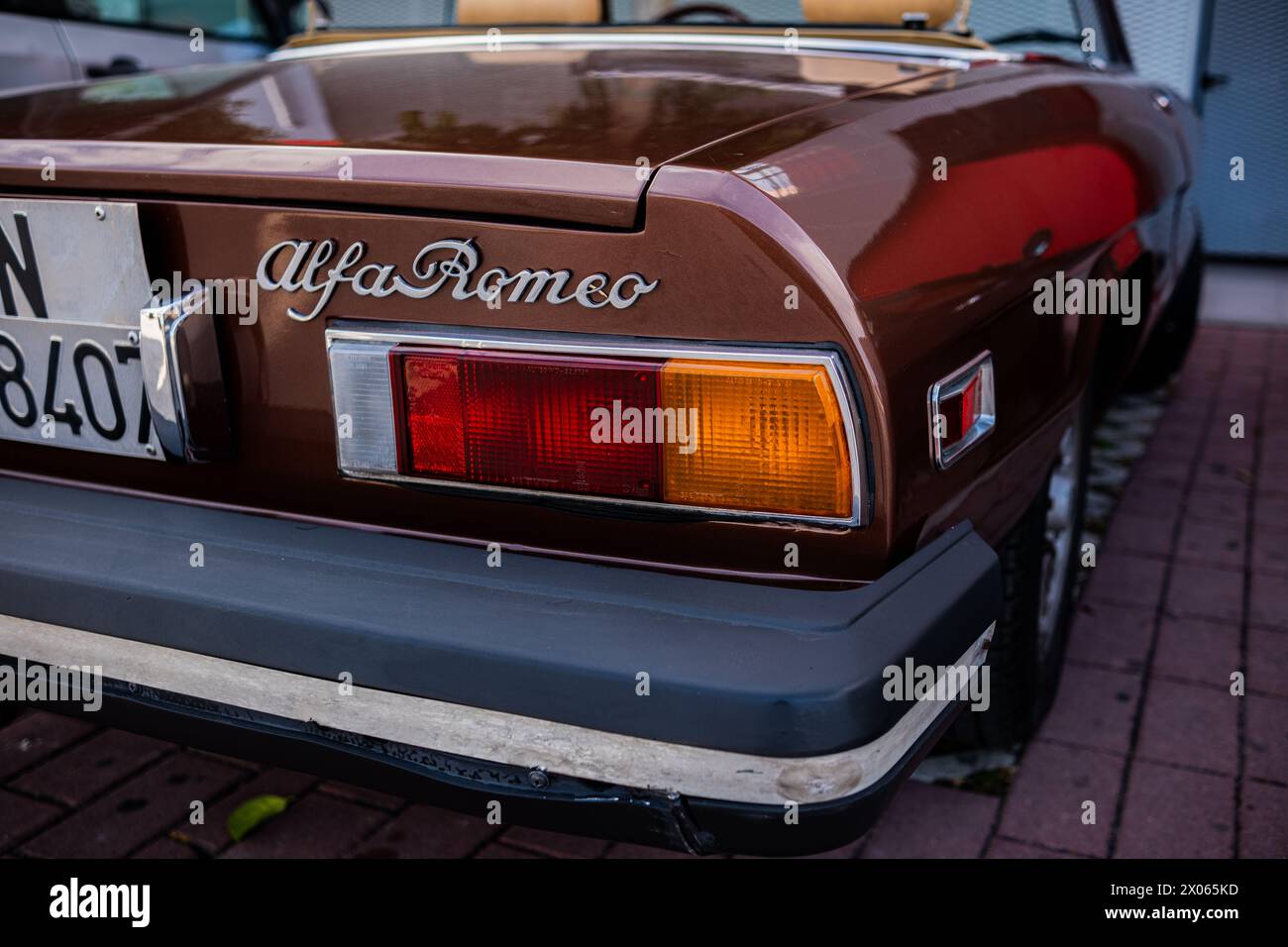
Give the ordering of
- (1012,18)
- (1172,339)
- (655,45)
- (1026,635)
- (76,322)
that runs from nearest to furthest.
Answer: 1. (76,322)
2. (1026,635)
3. (655,45)
4. (1012,18)
5. (1172,339)

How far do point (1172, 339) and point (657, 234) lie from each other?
14.5 feet

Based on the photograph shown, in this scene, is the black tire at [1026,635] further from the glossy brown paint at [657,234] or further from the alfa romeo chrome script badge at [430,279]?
the alfa romeo chrome script badge at [430,279]

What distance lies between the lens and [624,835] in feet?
4.17

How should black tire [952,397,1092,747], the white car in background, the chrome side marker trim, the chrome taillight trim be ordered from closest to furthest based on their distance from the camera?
1. the chrome taillight trim
2. the chrome side marker trim
3. black tire [952,397,1092,747]
4. the white car in background

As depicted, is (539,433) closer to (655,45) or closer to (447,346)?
(447,346)

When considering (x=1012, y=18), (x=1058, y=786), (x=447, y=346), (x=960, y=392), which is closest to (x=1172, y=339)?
(x=1012, y=18)

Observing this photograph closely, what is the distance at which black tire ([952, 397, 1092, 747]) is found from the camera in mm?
2000

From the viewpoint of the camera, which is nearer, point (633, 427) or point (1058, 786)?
point (633, 427)

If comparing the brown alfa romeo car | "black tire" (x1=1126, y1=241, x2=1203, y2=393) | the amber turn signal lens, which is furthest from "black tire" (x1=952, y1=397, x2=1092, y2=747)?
"black tire" (x1=1126, y1=241, x2=1203, y2=393)

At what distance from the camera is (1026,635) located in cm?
213

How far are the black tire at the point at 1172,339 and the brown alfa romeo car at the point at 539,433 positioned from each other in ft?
11.7

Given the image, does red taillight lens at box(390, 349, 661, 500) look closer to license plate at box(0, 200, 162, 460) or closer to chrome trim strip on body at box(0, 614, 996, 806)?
chrome trim strip on body at box(0, 614, 996, 806)

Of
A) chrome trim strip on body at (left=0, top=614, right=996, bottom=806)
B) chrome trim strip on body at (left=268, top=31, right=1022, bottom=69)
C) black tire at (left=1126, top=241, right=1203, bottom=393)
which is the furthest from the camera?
black tire at (left=1126, top=241, right=1203, bottom=393)

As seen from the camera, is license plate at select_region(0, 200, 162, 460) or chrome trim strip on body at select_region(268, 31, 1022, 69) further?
chrome trim strip on body at select_region(268, 31, 1022, 69)
